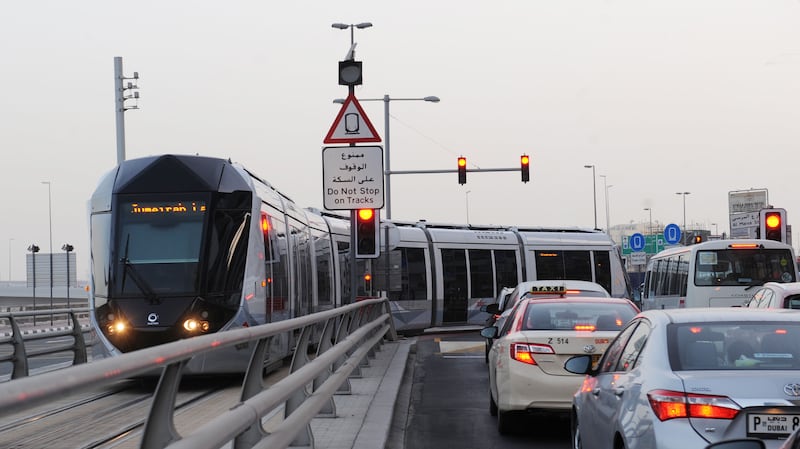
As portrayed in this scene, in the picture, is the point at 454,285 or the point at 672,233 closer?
the point at 454,285

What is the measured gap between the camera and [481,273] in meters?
37.5

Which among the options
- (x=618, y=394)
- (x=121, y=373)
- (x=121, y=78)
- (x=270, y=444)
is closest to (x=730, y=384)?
(x=618, y=394)

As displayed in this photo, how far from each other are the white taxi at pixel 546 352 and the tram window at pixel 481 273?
993 inches

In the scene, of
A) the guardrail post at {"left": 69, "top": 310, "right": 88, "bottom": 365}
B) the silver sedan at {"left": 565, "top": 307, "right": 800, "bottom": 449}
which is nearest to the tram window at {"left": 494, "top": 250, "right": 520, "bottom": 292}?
the guardrail post at {"left": 69, "top": 310, "right": 88, "bottom": 365}

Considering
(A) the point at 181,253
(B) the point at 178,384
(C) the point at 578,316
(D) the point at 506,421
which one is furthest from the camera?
(A) the point at 181,253

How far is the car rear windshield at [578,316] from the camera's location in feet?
37.9

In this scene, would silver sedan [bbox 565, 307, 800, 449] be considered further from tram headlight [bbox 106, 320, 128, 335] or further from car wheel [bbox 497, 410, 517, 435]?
tram headlight [bbox 106, 320, 128, 335]

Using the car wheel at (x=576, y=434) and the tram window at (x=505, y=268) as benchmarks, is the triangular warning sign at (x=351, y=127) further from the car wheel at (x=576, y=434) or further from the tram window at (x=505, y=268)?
the tram window at (x=505, y=268)

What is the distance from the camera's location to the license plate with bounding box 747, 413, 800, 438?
18.9 ft

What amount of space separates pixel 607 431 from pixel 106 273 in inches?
413

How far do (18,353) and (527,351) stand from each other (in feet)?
25.1

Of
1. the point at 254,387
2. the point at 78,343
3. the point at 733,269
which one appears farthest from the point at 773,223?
the point at 254,387

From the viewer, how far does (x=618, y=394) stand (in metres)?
Result: 6.87

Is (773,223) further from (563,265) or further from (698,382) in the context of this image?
(698,382)
